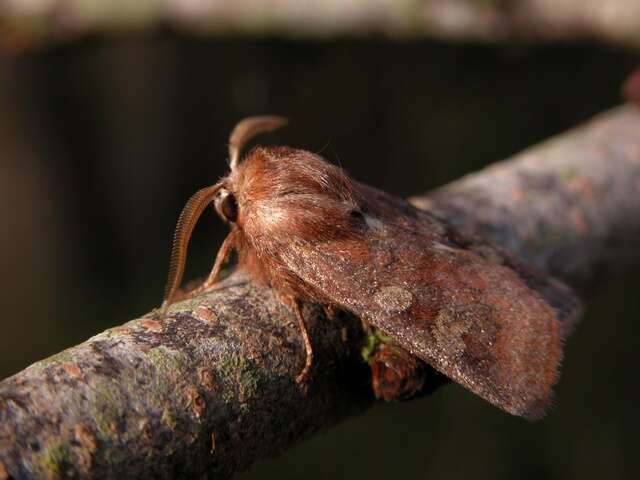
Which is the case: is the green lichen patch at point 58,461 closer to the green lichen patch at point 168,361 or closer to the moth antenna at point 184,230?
the green lichen patch at point 168,361

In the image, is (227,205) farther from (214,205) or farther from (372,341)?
(372,341)

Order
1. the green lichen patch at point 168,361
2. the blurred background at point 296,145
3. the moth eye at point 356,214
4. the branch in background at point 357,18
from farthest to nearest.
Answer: the blurred background at point 296,145, the branch in background at point 357,18, the moth eye at point 356,214, the green lichen patch at point 168,361

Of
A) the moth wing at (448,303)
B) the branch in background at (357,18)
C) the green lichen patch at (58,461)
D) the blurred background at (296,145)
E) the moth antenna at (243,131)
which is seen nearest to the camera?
the green lichen patch at (58,461)

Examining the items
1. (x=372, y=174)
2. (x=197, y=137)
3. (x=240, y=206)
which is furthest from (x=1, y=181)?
(x=240, y=206)

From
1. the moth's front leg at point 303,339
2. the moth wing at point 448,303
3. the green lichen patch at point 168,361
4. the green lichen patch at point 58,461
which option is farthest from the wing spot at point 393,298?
the green lichen patch at point 58,461

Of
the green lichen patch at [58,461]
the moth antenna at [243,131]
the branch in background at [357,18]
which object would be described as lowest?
the green lichen patch at [58,461]

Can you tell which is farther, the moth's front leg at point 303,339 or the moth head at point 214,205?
the moth head at point 214,205

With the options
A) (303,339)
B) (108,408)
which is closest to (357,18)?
(303,339)
